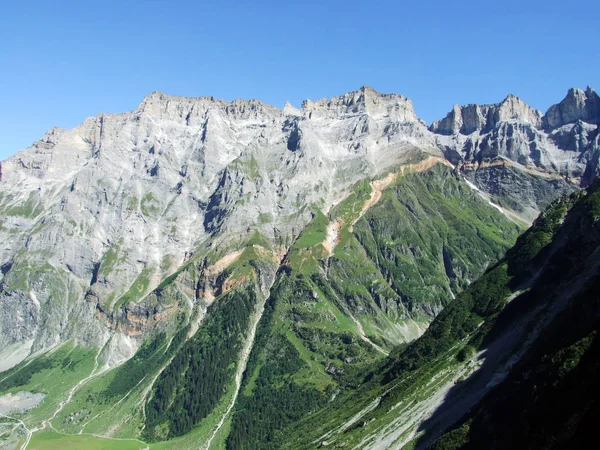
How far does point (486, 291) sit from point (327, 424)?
71850 millimetres

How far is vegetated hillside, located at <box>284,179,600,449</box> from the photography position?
7306 centimetres

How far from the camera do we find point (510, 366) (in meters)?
106

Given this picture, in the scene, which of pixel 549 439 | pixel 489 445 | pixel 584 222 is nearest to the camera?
pixel 549 439

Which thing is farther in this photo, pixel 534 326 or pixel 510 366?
pixel 534 326

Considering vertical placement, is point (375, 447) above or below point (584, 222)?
below

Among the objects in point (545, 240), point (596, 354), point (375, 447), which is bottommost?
point (375, 447)

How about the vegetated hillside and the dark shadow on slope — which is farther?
the dark shadow on slope

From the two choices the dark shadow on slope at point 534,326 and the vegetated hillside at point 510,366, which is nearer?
the vegetated hillside at point 510,366

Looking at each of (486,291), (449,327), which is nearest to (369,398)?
(449,327)

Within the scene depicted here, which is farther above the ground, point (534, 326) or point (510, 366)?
point (534, 326)

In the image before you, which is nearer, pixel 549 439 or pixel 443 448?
pixel 549 439

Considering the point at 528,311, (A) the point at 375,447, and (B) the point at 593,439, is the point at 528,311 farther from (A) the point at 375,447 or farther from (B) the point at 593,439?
(B) the point at 593,439

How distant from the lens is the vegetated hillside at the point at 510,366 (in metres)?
73.1

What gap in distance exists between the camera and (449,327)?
172875 millimetres
